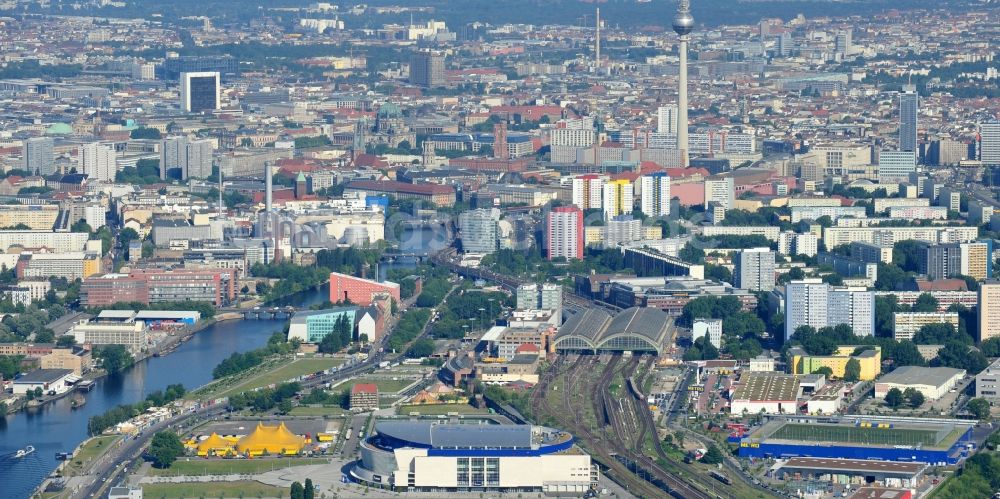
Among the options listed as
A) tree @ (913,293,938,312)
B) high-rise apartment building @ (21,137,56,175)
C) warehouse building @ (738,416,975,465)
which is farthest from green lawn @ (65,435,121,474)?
high-rise apartment building @ (21,137,56,175)

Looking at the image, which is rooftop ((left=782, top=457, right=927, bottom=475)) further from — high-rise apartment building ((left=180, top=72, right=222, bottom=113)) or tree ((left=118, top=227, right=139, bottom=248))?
high-rise apartment building ((left=180, top=72, right=222, bottom=113))

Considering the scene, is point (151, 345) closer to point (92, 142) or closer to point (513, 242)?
point (513, 242)

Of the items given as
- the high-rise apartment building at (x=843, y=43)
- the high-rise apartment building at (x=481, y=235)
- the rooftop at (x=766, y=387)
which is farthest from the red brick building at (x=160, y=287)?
the high-rise apartment building at (x=843, y=43)

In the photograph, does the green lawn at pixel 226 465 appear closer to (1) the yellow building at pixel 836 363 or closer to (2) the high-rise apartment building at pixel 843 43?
(1) the yellow building at pixel 836 363

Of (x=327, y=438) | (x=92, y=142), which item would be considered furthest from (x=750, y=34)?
(x=327, y=438)

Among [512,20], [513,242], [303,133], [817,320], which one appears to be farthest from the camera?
[512,20]

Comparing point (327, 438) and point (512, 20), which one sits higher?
point (512, 20)

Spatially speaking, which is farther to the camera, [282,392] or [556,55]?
[556,55]
